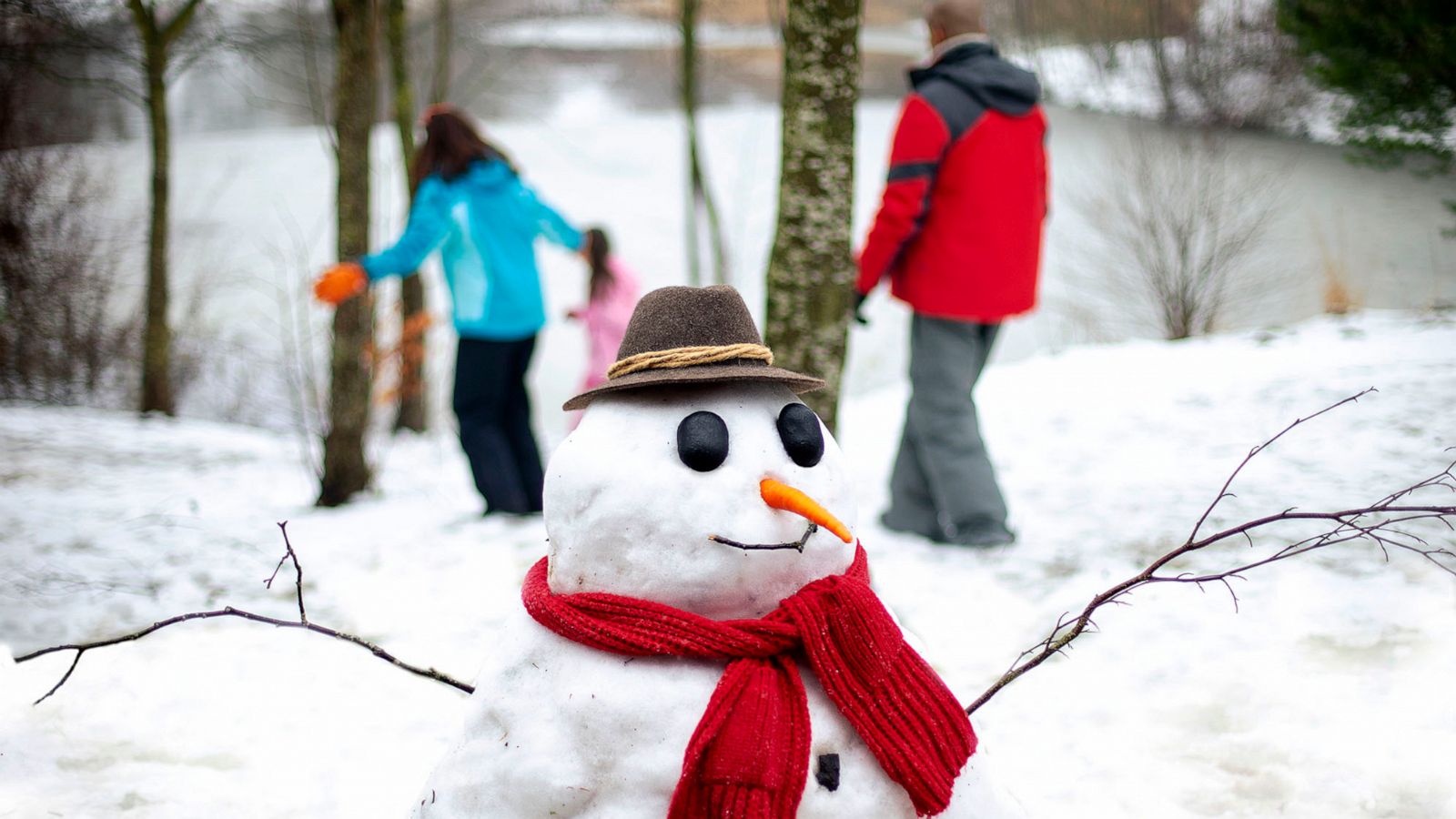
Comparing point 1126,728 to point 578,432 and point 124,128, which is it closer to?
point 578,432

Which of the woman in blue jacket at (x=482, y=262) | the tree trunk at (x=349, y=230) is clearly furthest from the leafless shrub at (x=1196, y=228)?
the tree trunk at (x=349, y=230)

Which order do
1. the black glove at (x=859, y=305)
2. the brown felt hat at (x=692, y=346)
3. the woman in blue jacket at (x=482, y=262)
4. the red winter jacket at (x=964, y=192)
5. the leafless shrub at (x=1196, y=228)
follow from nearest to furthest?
the brown felt hat at (x=692, y=346) → the red winter jacket at (x=964, y=192) → the black glove at (x=859, y=305) → the woman in blue jacket at (x=482, y=262) → the leafless shrub at (x=1196, y=228)

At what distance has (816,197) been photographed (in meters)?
3.23

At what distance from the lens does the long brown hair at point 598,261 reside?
5797 millimetres

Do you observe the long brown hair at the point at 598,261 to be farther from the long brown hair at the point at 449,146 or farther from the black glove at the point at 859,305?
the black glove at the point at 859,305

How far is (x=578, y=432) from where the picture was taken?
1.59 meters

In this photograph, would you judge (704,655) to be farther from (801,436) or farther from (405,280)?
(405,280)

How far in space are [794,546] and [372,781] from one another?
1.36 meters

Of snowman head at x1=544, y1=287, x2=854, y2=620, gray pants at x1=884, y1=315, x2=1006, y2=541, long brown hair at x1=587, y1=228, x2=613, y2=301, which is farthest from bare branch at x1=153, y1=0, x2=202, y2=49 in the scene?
snowman head at x1=544, y1=287, x2=854, y2=620

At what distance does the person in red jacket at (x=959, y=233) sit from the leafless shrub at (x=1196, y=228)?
4998 millimetres

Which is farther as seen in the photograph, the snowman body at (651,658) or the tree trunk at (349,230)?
the tree trunk at (349,230)

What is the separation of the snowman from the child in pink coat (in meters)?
4.33

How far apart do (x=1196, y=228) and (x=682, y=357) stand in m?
7.73

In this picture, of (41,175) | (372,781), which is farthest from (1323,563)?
(41,175)
